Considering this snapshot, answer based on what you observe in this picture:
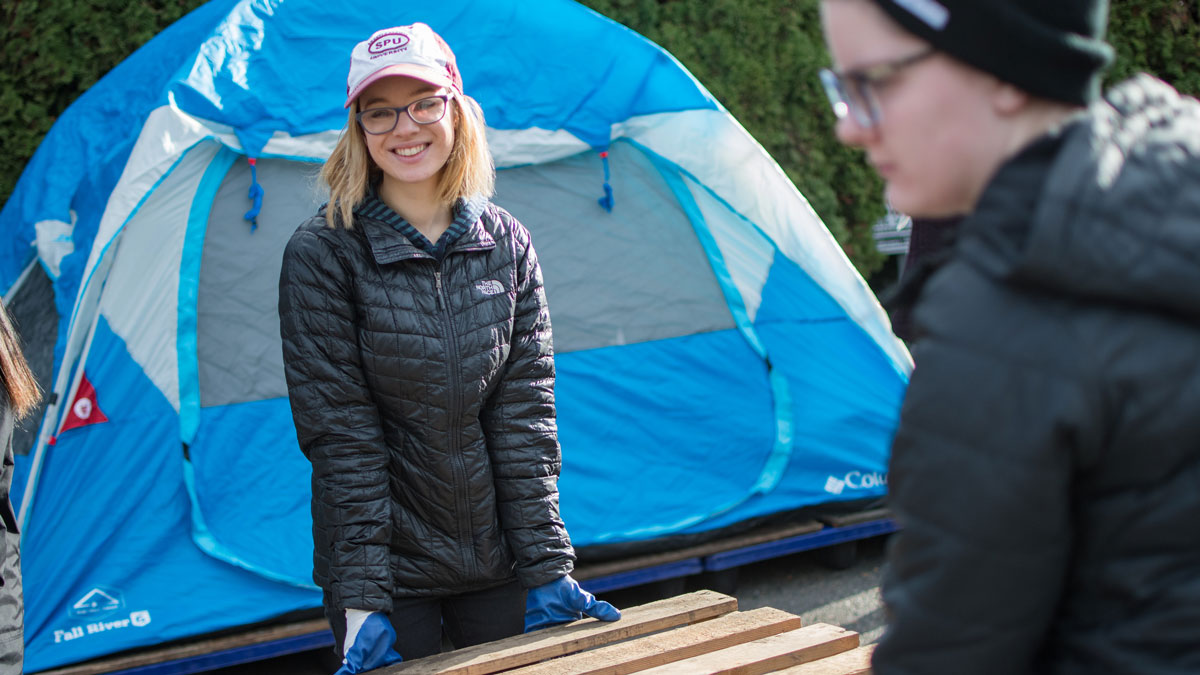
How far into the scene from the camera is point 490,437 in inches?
77.4

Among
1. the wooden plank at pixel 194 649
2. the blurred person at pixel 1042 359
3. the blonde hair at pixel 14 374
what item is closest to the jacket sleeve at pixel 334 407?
the blonde hair at pixel 14 374

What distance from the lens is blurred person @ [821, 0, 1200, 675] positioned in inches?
29.0

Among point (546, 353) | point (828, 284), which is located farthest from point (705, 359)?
point (546, 353)

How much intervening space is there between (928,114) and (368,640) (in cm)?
132

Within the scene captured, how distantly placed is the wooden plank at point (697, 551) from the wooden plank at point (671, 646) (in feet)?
5.30

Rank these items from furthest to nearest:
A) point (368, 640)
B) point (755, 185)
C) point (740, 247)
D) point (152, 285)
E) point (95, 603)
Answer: point (740, 247)
point (755, 185)
point (152, 285)
point (95, 603)
point (368, 640)

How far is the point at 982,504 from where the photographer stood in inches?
29.9

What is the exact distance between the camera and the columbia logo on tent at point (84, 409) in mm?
3072

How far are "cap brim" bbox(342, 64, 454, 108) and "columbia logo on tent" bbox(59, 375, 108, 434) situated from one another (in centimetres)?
169

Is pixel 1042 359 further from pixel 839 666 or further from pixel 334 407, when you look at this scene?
pixel 334 407

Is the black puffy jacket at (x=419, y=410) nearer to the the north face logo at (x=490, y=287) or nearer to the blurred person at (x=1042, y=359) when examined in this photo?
the the north face logo at (x=490, y=287)

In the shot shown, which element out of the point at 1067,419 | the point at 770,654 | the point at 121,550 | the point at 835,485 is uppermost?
the point at 1067,419

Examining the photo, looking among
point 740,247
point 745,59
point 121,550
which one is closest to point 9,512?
point 121,550

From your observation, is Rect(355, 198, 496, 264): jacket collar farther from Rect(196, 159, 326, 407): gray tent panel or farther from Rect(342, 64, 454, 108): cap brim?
Rect(196, 159, 326, 407): gray tent panel
